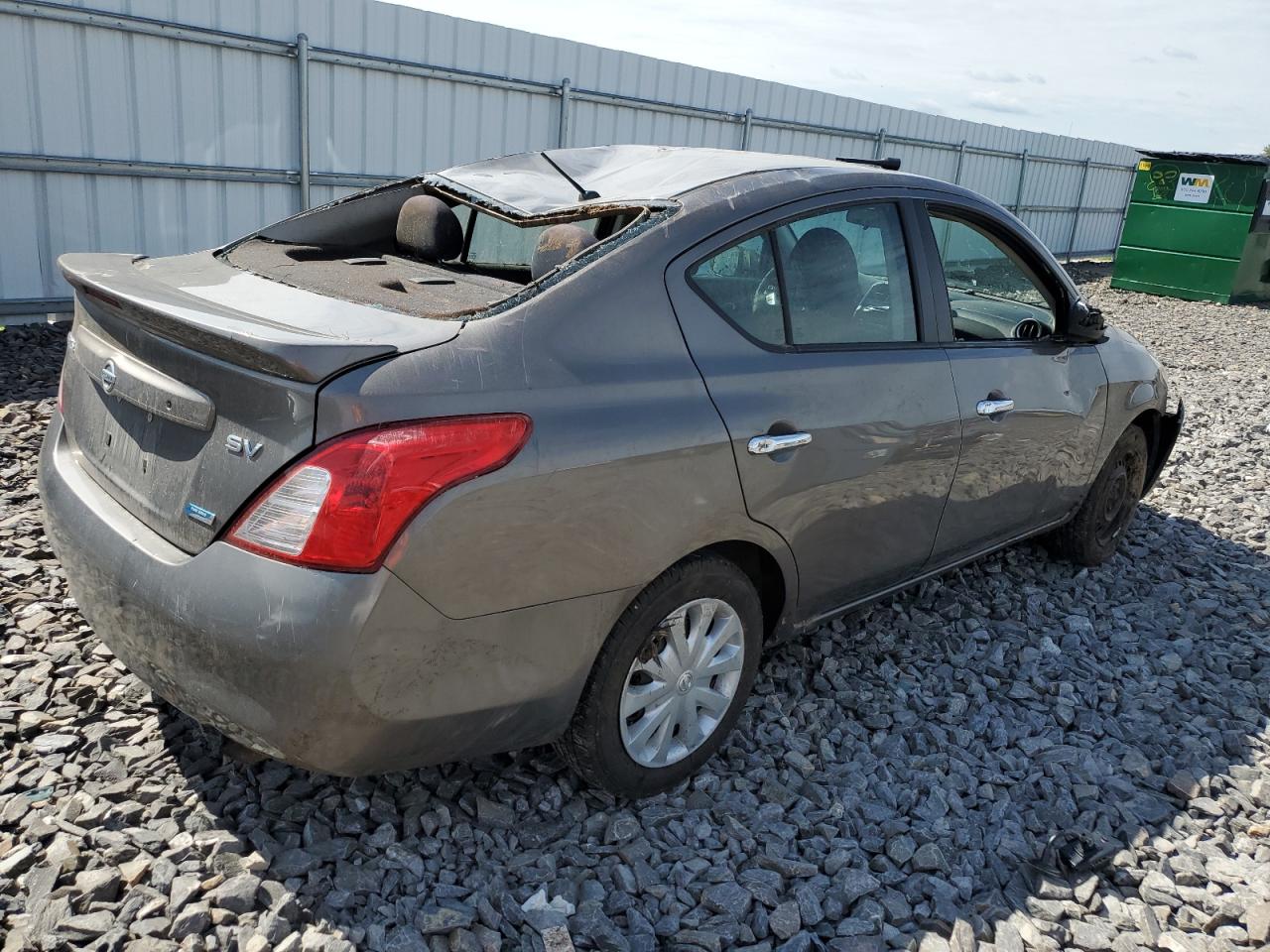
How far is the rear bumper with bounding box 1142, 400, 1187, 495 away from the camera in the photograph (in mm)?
4910

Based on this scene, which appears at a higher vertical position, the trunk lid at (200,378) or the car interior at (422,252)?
the car interior at (422,252)

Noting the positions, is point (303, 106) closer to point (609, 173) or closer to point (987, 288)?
point (609, 173)

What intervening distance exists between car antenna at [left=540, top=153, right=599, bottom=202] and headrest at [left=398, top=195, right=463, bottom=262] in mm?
381

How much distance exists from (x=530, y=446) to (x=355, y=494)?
385mm

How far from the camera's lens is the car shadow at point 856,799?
8.10ft

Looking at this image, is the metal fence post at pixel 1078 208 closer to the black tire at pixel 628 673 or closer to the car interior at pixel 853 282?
the car interior at pixel 853 282

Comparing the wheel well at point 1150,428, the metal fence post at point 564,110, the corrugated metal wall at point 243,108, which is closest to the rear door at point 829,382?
the wheel well at point 1150,428

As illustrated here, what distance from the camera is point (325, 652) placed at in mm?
2018

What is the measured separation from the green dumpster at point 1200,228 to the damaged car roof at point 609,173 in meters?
14.1

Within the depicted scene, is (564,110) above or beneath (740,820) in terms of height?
above

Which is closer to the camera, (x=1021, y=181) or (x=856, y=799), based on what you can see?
(x=856, y=799)

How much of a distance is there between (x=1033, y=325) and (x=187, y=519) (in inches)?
121

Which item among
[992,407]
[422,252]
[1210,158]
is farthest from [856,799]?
[1210,158]

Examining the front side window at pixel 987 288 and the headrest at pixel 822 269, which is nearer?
the headrest at pixel 822 269
